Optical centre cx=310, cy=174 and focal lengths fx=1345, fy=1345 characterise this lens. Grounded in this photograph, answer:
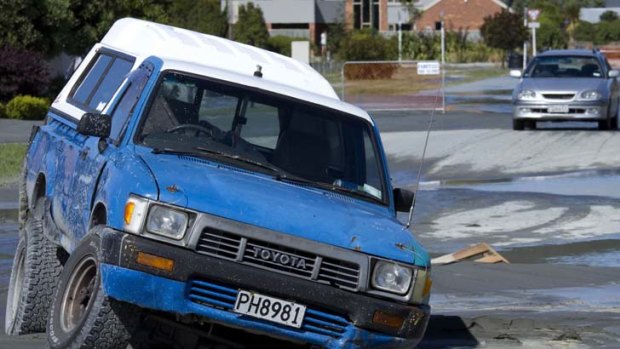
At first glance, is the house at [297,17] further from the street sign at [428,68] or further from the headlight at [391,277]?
the headlight at [391,277]

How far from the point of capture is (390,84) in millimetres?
40594

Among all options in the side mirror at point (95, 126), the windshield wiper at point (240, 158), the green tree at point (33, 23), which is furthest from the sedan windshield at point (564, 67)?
the side mirror at point (95, 126)

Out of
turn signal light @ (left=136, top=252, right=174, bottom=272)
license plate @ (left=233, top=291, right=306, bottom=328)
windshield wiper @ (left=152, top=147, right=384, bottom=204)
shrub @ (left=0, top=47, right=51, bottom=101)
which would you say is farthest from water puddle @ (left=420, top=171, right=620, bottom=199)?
shrub @ (left=0, top=47, right=51, bottom=101)

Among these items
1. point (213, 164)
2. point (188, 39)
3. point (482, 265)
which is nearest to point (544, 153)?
point (482, 265)

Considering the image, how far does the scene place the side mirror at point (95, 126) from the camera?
7980mm

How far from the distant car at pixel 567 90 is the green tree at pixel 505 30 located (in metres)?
41.7

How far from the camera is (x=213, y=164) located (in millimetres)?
7805

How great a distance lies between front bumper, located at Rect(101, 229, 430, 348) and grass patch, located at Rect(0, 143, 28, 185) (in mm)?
11712

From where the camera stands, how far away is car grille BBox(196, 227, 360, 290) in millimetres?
6883

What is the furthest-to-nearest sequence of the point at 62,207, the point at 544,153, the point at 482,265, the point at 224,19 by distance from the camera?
1. the point at 224,19
2. the point at 544,153
3. the point at 482,265
4. the point at 62,207

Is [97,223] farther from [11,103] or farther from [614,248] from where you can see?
[11,103]

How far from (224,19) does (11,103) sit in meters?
33.9

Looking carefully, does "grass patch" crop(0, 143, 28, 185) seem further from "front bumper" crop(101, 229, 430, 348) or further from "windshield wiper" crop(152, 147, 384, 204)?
"front bumper" crop(101, 229, 430, 348)

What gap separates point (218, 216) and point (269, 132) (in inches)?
62.4
